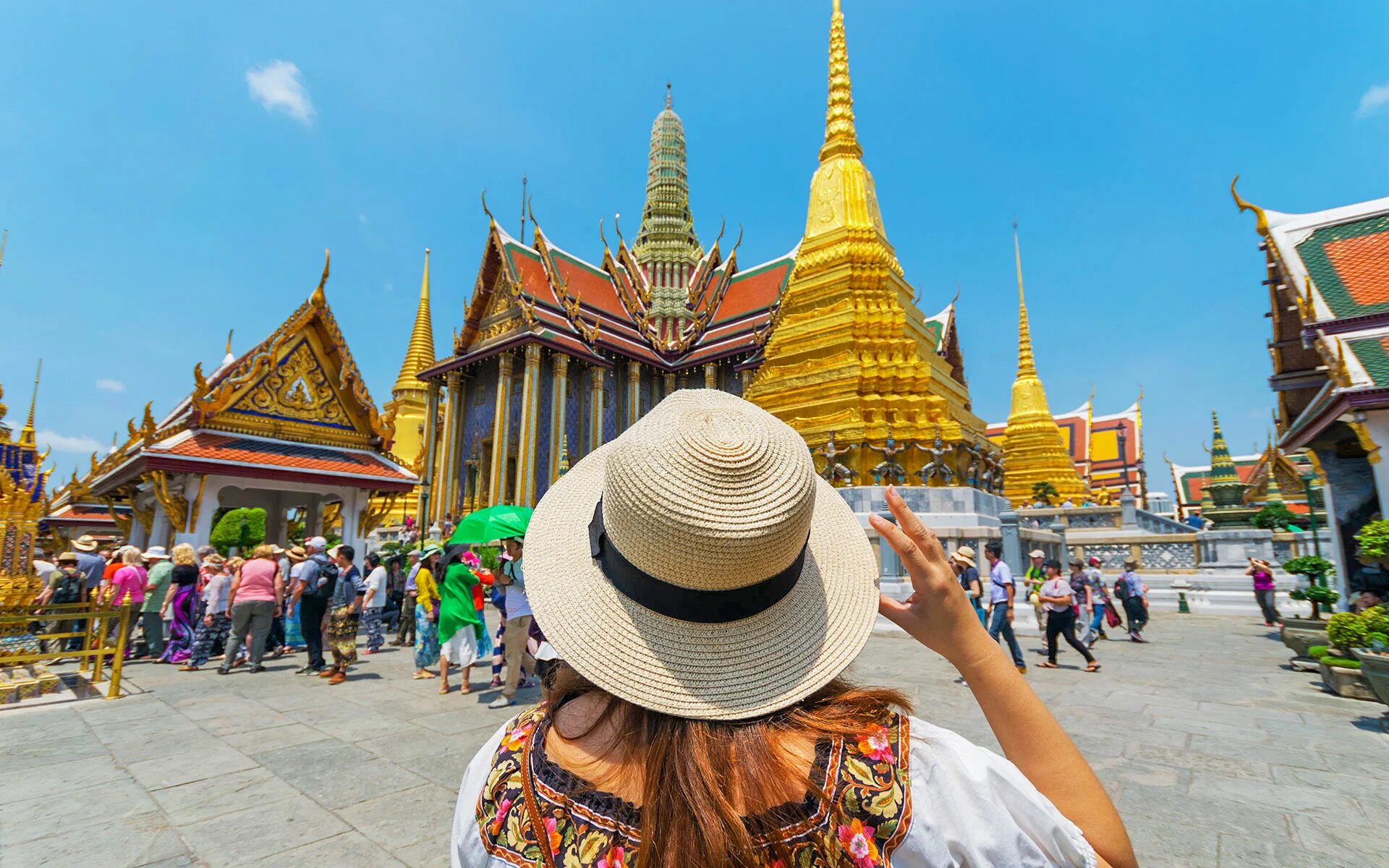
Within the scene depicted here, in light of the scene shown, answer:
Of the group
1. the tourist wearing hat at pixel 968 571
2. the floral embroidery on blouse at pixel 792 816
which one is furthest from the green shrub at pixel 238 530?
the floral embroidery on blouse at pixel 792 816

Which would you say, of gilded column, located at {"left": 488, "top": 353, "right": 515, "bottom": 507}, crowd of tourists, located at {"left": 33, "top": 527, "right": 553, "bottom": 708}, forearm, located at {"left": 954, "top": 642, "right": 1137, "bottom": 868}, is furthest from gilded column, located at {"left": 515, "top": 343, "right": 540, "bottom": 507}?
forearm, located at {"left": 954, "top": 642, "right": 1137, "bottom": 868}

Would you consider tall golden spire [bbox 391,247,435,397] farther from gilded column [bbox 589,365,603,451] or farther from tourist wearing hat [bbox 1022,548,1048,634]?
tourist wearing hat [bbox 1022,548,1048,634]

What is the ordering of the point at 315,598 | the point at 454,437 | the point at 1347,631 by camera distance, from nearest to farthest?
the point at 1347,631
the point at 315,598
the point at 454,437

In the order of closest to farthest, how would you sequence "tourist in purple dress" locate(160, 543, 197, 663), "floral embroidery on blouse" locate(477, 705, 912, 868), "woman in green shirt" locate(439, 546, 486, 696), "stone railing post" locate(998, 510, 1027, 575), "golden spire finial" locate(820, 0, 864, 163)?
"floral embroidery on blouse" locate(477, 705, 912, 868) → "woman in green shirt" locate(439, 546, 486, 696) → "tourist in purple dress" locate(160, 543, 197, 663) → "stone railing post" locate(998, 510, 1027, 575) → "golden spire finial" locate(820, 0, 864, 163)

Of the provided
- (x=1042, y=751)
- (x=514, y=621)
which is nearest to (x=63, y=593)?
(x=514, y=621)

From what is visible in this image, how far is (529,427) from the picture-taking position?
1977cm

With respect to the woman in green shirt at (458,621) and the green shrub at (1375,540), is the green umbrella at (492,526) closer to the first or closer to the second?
the woman in green shirt at (458,621)

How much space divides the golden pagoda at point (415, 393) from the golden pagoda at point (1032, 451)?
22222 millimetres

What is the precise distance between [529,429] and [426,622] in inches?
532

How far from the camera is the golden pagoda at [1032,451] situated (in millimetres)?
22516

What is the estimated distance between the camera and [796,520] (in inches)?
36.7

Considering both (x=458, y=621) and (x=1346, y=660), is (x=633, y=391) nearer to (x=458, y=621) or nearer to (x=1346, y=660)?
(x=458, y=621)

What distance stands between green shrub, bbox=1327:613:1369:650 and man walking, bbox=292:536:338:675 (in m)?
8.93

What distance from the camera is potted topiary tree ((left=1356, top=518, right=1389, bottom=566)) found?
5715mm
